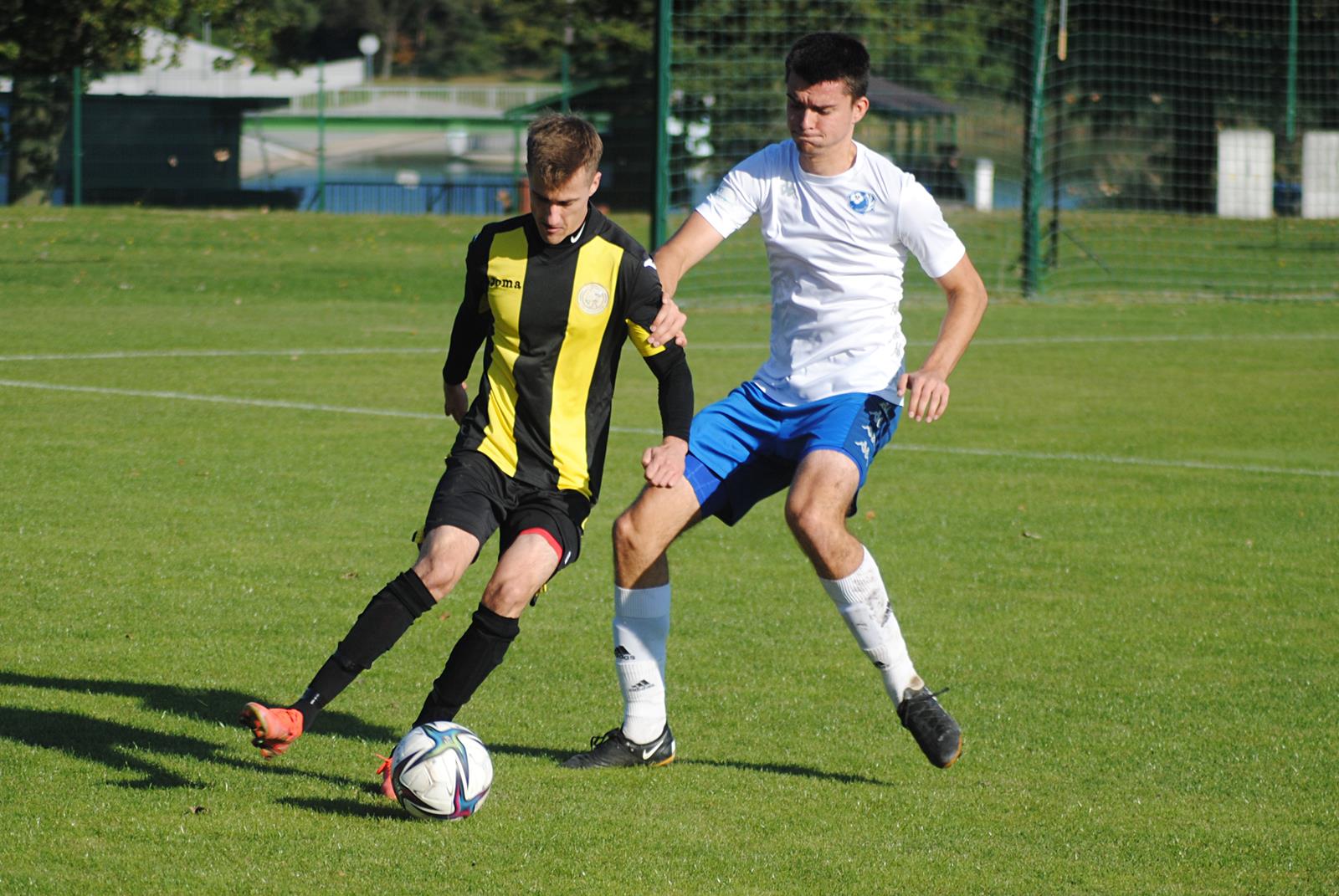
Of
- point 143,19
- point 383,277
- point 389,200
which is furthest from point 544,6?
point 383,277

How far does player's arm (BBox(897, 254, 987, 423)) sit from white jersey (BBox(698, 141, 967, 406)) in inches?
2.6

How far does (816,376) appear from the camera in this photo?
550 cm

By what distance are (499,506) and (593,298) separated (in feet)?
2.24

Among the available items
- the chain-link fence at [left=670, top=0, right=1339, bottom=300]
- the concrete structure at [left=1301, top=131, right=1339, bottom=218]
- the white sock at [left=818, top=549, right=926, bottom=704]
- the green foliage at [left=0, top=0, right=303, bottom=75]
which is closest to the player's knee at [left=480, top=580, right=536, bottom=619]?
the white sock at [left=818, top=549, right=926, bottom=704]

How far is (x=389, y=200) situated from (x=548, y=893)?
34.9 meters

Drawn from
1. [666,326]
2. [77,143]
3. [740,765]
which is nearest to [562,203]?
[666,326]

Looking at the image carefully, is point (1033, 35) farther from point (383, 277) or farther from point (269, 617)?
point (269, 617)

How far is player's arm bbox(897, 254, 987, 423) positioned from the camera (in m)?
5.11

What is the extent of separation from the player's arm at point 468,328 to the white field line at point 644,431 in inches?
237

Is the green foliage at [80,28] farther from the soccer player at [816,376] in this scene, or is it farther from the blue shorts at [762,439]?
the blue shorts at [762,439]

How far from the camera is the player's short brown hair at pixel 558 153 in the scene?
4691mm

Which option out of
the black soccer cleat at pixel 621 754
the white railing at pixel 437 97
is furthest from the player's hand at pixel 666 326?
the white railing at pixel 437 97

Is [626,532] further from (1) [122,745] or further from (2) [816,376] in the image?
(1) [122,745]

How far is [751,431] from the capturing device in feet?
18.2
